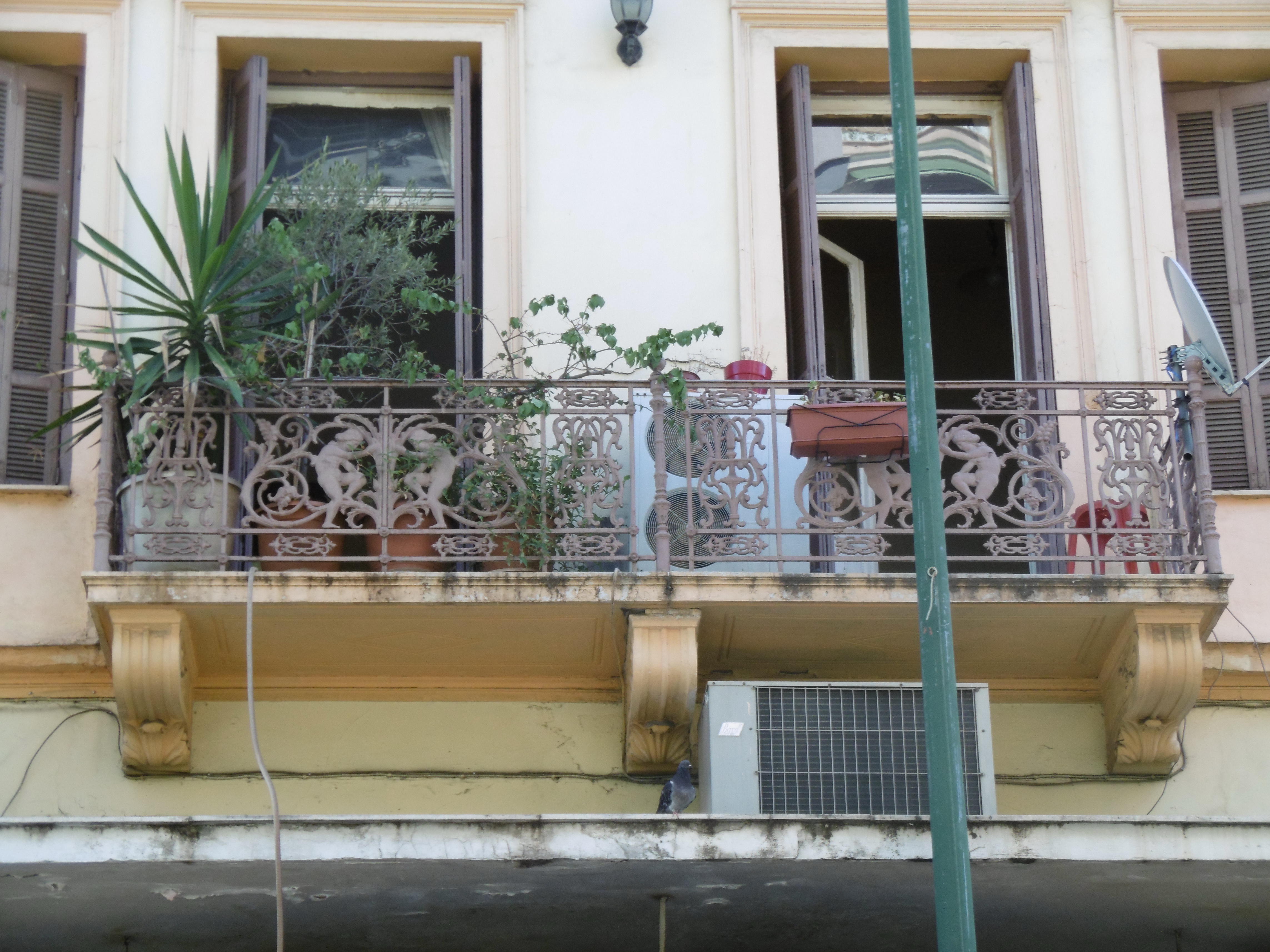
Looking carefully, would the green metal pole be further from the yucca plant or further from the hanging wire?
the hanging wire

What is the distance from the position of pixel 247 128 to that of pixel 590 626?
3.46 m

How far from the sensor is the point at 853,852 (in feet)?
24.9

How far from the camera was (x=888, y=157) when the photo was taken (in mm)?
10633

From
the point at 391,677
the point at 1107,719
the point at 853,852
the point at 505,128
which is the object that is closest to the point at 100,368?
the point at 391,677

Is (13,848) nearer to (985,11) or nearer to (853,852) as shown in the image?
(853,852)

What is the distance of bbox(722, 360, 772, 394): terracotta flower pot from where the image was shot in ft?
30.9

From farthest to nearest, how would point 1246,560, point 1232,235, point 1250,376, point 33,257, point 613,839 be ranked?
point 1232,235 < point 33,257 < point 1246,560 < point 1250,376 < point 613,839

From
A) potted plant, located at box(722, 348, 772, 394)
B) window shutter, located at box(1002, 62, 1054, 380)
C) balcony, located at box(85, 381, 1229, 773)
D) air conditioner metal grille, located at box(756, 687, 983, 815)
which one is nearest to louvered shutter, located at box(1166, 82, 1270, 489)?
window shutter, located at box(1002, 62, 1054, 380)

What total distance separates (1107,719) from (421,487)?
11.0 feet

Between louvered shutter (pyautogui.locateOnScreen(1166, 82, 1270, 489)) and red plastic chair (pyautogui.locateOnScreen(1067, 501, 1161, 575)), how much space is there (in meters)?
1.10

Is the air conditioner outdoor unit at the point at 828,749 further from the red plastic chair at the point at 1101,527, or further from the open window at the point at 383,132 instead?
the open window at the point at 383,132

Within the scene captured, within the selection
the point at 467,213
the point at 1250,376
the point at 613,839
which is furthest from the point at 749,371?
the point at 613,839

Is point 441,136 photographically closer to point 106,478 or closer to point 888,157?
point 888,157

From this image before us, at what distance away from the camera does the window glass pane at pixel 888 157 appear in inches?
416
